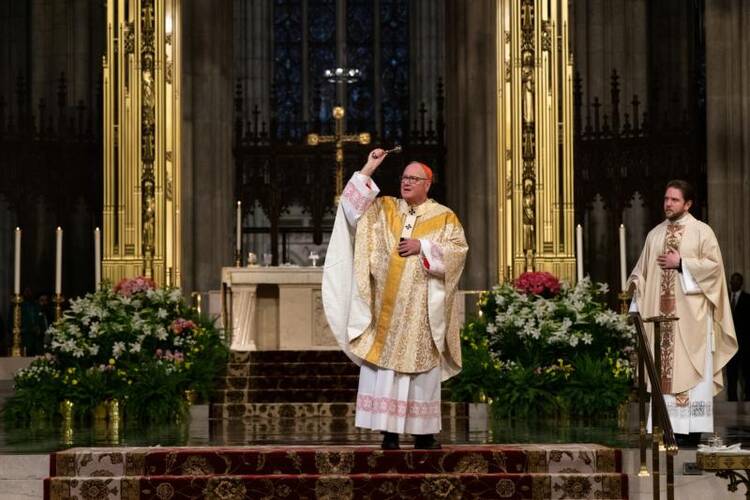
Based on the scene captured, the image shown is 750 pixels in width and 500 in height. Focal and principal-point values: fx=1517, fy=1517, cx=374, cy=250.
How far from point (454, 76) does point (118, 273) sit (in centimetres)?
700

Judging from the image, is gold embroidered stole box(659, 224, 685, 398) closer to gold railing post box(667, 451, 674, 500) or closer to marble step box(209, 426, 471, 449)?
marble step box(209, 426, 471, 449)

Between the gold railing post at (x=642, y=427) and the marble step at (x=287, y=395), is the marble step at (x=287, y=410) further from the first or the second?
the gold railing post at (x=642, y=427)

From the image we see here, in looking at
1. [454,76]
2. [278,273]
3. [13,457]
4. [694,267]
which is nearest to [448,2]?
[454,76]

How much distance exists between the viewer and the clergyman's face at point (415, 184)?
9758 millimetres

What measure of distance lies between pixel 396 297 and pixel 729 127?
9.31m

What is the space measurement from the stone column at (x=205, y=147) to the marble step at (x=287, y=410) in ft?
15.6

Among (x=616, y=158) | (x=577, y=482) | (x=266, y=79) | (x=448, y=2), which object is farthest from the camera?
(x=266, y=79)

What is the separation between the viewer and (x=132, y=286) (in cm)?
1471

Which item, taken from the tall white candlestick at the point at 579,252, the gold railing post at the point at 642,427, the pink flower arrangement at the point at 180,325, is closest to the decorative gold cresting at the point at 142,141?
the pink flower arrangement at the point at 180,325

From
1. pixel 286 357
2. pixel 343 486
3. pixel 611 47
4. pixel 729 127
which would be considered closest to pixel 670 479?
pixel 343 486

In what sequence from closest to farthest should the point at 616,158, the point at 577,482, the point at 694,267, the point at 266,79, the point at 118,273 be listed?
the point at 577,482, the point at 694,267, the point at 118,273, the point at 616,158, the point at 266,79

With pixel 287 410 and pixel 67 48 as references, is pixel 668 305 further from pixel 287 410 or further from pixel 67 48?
pixel 67 48

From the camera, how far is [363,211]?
984 cm

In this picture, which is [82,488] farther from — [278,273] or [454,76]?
[454,76]
